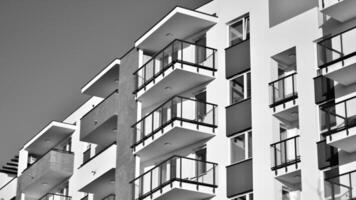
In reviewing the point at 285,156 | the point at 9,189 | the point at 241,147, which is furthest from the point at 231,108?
the point at 9,189

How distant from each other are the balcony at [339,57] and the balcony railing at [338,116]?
0.98 m

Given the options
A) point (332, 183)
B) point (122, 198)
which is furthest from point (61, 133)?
point (332, 183)

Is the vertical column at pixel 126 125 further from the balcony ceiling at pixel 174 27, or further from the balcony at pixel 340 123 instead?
the balcony at pixel 340 123

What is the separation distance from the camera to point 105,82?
182 ft

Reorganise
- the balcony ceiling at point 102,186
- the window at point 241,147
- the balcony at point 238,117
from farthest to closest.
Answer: the balcony ceiling at point 102,186 < the balcony at point 238,117 < the window at point 241,147

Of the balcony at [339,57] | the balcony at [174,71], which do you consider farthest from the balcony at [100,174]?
the balcony at [339,57]

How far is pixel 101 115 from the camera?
178ft

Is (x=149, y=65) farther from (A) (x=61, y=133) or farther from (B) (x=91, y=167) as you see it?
(A) (x=61, y=133)

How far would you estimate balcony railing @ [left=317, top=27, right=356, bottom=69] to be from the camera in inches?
1465

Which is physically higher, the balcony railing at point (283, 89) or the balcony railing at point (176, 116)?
the balcony railing at point (176, 116)

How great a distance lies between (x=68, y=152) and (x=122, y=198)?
1102 cm

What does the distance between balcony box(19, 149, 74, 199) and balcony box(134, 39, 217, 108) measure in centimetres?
1067

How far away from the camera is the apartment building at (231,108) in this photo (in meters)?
37.2

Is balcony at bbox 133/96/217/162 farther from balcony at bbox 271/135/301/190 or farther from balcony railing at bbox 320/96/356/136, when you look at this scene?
balcony railing at bbox 320/96/356/136
